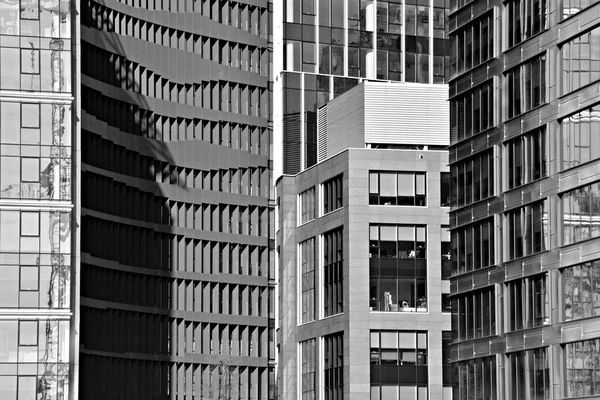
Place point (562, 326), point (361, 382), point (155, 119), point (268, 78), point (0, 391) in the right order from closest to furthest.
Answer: point (562, 326) < point (0, 391) < point (361, 382) < point (155, 119) < point (268, 78)

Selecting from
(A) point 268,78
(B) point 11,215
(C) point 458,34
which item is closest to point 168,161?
(A) point 268,78

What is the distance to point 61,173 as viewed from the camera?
109 meters

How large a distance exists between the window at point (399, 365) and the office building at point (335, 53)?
3045 cm

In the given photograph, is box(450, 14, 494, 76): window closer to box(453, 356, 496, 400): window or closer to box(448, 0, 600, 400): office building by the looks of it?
box(448, 0, 600, 400): office building

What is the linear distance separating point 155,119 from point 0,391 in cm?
4285

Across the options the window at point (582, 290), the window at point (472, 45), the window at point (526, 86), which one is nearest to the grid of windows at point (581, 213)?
the window at point (582, 290)

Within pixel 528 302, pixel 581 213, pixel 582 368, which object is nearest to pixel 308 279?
pixel 528 302

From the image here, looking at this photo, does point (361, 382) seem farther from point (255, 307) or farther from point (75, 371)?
point (255, 307)

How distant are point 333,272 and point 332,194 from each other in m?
5.98

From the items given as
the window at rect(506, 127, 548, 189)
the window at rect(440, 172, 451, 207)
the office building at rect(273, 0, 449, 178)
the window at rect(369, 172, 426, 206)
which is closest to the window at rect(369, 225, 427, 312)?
the window at rect(369, 172, 426, 206)

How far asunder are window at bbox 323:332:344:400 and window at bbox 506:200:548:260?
3287 centimetres

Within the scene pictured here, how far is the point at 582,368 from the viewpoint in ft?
243

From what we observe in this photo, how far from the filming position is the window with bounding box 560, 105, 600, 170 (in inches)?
2933

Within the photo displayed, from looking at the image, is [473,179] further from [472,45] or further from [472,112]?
[472,45]
